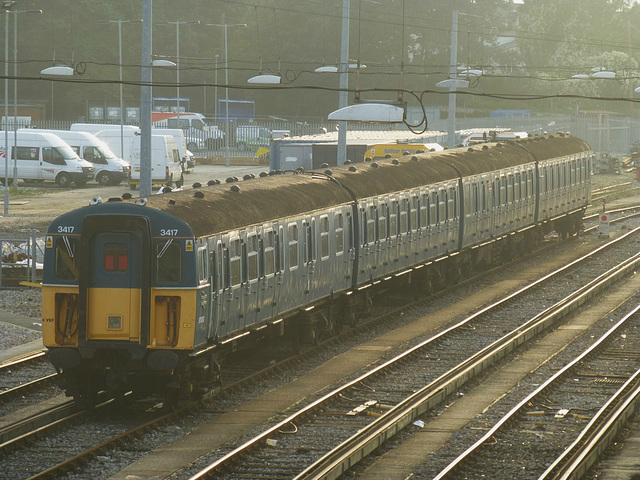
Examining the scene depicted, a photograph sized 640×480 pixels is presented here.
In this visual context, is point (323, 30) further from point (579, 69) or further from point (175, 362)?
point (175, 362)

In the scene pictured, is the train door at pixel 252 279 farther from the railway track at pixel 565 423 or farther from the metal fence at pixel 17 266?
the metal fence at pixel 17 266

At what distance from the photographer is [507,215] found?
3412cm

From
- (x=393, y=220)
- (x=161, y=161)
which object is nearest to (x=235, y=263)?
(x=393, y=220)

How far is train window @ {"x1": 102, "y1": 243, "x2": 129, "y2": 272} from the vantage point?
1540 centimetres

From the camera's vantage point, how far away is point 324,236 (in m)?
21.2

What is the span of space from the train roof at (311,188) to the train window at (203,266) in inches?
10.7

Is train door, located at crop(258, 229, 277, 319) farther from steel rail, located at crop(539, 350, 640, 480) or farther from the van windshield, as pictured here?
the van windshield

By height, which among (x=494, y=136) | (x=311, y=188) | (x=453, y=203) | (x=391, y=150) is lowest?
(x=453, y=203)

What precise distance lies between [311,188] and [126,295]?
268 inches

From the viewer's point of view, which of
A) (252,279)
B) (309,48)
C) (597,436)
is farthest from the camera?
(309,48)

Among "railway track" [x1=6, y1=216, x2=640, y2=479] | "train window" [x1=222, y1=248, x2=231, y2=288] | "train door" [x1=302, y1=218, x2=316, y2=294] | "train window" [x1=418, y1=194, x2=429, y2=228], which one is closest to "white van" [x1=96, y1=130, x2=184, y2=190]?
→ "train window" [x1=418, y1=194, x2=429, y2=228]

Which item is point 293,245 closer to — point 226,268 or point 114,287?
point 226,268

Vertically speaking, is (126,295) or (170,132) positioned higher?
(170,132)

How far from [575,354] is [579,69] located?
3157 inches
